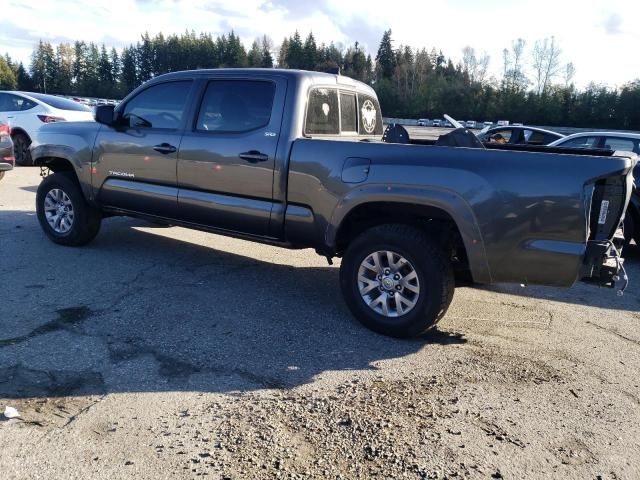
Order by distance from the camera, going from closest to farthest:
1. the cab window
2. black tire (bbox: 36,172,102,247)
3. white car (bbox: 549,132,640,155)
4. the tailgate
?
the tailgate
the cab window
black tire (bbox: 36,172,102,247)
white car (bbox: 549,132,640,155)

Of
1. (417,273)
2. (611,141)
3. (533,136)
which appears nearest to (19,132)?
(417,273)

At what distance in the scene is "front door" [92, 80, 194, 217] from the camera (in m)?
5.44

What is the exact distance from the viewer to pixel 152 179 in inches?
219

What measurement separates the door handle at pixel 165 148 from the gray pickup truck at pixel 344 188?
15 mm

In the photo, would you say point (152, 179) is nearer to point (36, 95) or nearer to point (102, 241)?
point (102, 241)

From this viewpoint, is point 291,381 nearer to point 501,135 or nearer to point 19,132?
point 19,132

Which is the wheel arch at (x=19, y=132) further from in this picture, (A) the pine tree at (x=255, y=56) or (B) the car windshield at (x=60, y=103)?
(A) the pine tree at (x=255, y=56)

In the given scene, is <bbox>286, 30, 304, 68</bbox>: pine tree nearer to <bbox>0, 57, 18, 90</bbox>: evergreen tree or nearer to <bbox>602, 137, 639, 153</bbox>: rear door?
<bbox>0, 57, 18, 90</bbox>: evergreen tree

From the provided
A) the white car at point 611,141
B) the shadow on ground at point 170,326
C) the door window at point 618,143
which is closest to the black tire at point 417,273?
the shadow on ground at point 170,326

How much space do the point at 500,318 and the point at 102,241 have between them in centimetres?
478

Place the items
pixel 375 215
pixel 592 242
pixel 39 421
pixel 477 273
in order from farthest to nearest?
pixel 375 215 → pixel 477 273 → pixel 592 242 → pixel 39 421

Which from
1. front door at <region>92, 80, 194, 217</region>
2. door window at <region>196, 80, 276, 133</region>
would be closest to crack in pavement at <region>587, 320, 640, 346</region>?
door window at <region>196, 80, 276, 133</region>

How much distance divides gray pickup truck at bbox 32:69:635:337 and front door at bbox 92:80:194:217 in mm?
16

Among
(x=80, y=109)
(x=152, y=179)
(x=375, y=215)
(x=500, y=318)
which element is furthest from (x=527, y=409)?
(x=80, y=109)
